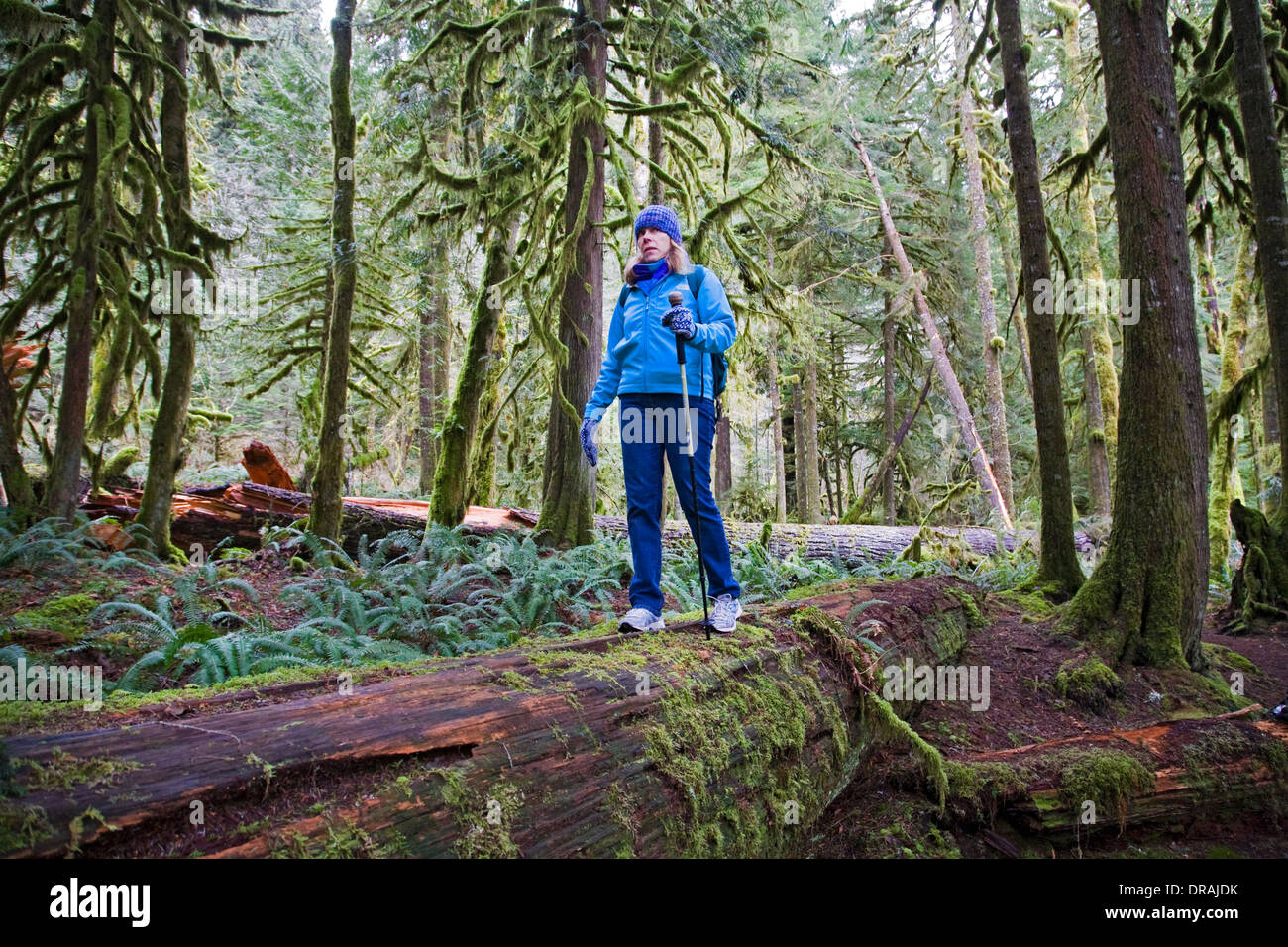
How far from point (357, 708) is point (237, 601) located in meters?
5.26

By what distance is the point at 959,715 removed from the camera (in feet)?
17.3

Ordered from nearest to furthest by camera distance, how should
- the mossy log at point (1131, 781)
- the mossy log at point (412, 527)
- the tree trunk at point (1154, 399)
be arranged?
the mossy log at point (1131, 781), the tree trunk at point (1154, 399), the mossy log at point (412, 527)

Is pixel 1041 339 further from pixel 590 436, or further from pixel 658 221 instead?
pixel 590 436

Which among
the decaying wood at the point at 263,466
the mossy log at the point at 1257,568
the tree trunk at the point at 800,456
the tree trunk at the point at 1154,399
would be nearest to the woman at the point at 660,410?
the tree trunk at the point at 1154,399

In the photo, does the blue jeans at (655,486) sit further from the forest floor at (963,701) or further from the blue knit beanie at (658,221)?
the forest floor at (963,701)

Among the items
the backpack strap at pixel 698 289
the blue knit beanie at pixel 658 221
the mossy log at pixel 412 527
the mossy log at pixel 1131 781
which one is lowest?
the mossy log at pixel 1131 781

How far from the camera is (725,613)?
4371 mm

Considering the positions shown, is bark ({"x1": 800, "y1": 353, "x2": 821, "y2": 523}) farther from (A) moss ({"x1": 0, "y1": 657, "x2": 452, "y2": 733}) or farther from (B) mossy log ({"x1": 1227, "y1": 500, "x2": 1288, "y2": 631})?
(A) moss ({"x1": 0, "y1": 657, "x2": 452, "y2": 733})

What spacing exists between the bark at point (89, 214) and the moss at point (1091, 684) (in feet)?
31.2

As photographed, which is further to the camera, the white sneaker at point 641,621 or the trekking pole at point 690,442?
the white sneaker at point 641,621

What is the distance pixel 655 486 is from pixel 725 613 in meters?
0.91

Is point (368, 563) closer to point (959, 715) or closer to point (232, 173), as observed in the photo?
point (959, 715)

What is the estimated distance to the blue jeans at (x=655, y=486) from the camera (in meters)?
4.47

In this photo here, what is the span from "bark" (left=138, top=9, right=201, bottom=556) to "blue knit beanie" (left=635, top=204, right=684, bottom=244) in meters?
6.19
